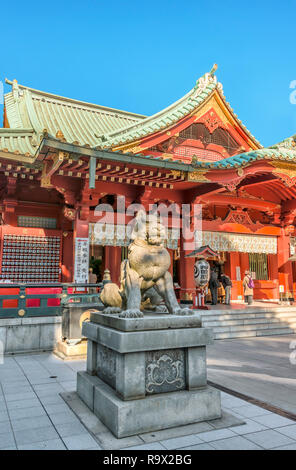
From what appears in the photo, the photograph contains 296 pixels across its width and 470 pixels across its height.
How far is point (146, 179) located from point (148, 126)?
2.76 metres

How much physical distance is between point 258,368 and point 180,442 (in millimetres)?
3786

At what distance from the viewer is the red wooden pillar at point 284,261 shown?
48.1 ft

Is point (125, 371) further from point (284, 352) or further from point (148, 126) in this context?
point (148, 126)

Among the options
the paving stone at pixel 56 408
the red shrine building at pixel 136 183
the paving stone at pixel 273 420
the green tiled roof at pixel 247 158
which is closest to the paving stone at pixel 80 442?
the paving stone at pixel 56 408

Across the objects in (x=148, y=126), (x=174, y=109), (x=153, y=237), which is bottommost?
(x=153, y=237)

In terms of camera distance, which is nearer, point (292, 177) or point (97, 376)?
point (97, 376)

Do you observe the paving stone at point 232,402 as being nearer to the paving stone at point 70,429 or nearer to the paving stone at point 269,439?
the paving stone at point 269,439

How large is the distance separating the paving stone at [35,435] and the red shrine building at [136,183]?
5.91 metres

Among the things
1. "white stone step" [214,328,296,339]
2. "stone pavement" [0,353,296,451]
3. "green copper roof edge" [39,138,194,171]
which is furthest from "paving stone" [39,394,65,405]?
"white stone step" [214,328,296,339]

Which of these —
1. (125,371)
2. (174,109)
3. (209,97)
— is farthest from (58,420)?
(209,97)

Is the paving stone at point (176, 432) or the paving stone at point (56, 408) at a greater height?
the paving stone at point (176, 432)

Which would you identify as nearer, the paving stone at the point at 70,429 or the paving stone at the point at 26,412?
the paving stone at the point at 70,429

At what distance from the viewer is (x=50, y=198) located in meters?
11.5

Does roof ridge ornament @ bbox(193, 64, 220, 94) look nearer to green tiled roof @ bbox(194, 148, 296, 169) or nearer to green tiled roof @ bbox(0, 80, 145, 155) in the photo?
green tiled roof @ bbox(0, 80, 145, 155)
